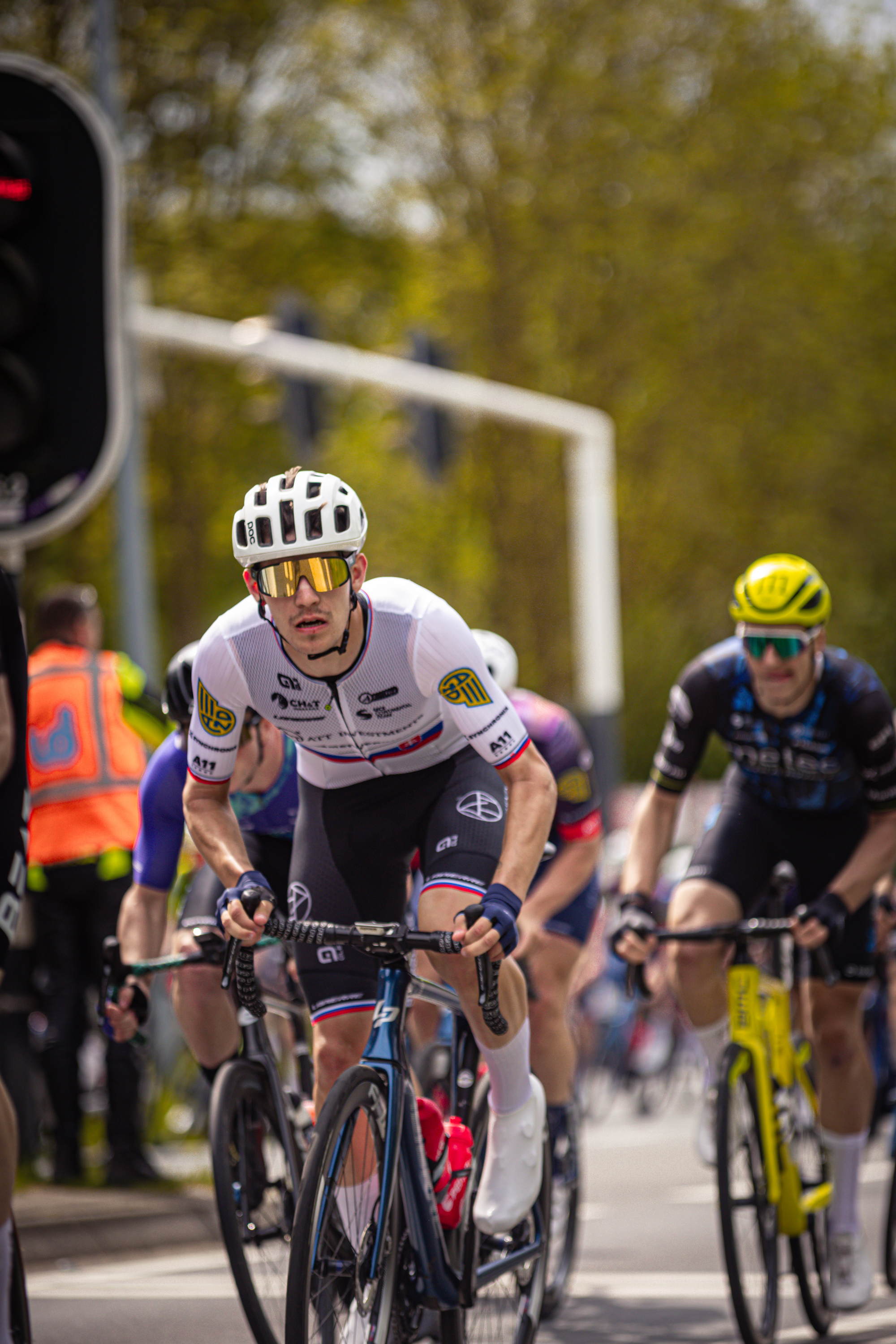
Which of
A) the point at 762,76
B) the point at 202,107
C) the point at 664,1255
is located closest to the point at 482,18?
→ the point at 762,76

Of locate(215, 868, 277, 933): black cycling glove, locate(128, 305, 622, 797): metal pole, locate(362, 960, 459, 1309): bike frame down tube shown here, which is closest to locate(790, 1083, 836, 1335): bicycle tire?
locate(362, 960, 459, 1309): bike frame down tube

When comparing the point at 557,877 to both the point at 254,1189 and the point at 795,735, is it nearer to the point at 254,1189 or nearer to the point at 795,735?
the point at 795,735

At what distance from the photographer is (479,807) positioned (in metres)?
4.88

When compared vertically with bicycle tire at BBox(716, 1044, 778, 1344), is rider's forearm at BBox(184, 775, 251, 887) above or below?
above

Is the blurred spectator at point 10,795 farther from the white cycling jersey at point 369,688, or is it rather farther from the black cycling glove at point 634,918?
the black cycling glove at point 634,918

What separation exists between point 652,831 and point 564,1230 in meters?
1.41

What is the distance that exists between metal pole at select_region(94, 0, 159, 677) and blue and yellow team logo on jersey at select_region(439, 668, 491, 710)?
710 cm

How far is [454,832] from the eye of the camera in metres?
4.83

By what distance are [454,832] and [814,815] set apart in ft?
6.65

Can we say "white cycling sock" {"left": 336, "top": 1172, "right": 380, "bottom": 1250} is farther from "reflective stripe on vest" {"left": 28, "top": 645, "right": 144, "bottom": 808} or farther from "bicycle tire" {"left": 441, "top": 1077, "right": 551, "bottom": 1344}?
"reflective stripe on vest" {"left": 28, "top": 645, "right": 144, "bottom": 808}

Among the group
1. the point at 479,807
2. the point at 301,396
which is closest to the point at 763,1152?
the point at 479,807

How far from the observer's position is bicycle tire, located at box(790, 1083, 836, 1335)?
587cm

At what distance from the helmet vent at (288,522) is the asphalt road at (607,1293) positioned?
277 cm

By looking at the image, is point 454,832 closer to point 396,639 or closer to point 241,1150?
point 396,639
